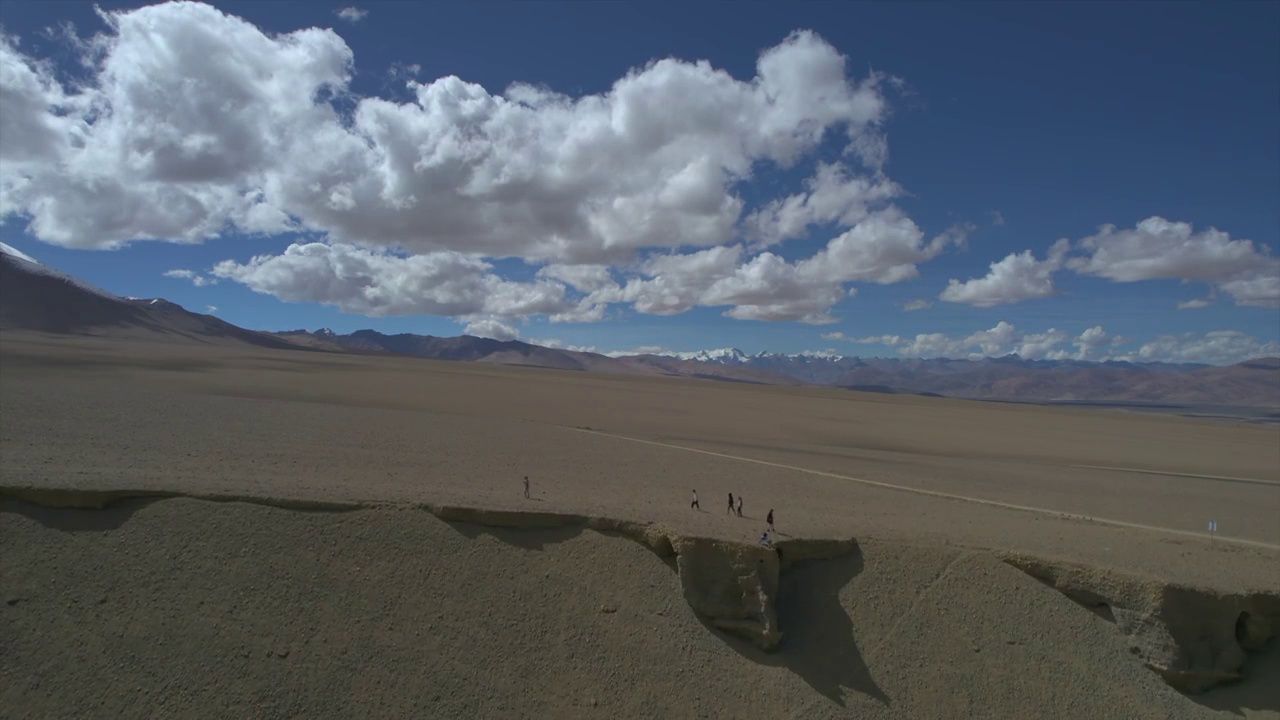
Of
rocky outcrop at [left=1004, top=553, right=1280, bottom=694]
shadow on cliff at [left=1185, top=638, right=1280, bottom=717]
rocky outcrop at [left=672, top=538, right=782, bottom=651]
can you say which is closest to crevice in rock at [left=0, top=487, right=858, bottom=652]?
rocky outcrop at [left=672, top=538, right=782, bottom=651]

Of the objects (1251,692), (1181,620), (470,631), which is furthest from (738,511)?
(1251,692)

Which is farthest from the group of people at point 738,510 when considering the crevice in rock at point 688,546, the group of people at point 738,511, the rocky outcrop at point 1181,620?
the rocky outcrop at point 1181,620

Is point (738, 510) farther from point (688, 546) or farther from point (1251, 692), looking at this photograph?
point (1251, 692)

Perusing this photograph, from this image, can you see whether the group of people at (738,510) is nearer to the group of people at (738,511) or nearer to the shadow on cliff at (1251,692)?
the group of people at (738,511)

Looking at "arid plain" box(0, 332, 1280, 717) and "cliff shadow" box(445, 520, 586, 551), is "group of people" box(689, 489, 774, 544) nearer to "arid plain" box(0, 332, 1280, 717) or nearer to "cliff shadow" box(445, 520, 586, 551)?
"arid plain" box(0, 332, 1280, 717)

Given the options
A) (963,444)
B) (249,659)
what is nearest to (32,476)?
(249,659)

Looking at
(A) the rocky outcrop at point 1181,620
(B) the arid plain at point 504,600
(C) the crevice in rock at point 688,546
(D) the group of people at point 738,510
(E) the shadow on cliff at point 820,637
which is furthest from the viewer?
(D) the group of people at point 738,510
